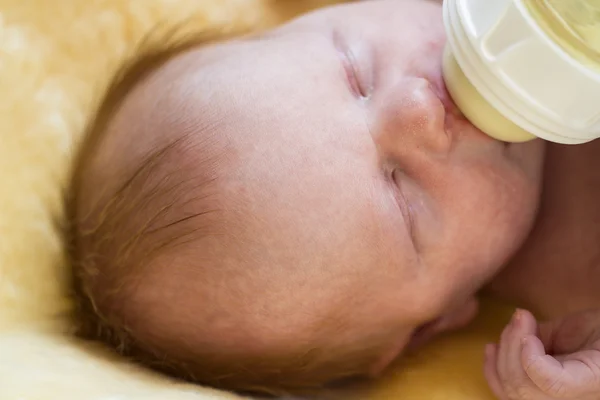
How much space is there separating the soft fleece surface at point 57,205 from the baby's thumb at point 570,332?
0.32 ft

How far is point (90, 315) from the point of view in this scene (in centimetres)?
95

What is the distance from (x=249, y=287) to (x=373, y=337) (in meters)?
0.19

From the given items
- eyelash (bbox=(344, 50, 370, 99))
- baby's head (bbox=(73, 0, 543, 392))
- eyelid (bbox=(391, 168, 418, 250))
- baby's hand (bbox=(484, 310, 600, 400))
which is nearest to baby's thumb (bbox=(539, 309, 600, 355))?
baby's hand (bbox=(484, 310, 600, 400))

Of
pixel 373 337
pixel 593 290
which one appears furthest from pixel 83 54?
pixel 593 290

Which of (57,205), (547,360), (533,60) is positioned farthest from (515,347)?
(57,205)

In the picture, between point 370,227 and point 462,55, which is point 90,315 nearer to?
point 370,227

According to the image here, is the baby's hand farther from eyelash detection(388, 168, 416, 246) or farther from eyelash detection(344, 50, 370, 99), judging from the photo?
eyelash detection(344, 50, 370, 99)

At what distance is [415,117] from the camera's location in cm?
77

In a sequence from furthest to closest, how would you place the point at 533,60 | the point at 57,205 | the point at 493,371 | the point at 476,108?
the point at 57,205 → the point at 493,371 → the point at 476,108 → the point at 533,60

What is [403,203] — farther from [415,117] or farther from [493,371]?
[493,371]

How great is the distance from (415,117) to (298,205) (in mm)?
164

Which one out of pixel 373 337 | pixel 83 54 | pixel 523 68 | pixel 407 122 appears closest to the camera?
pixel 523 68

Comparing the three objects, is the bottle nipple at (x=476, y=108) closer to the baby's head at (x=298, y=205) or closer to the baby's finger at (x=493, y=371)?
the baby's head at (x=298, y=205)

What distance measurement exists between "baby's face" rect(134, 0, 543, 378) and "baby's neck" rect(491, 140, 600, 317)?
11 centimetres
